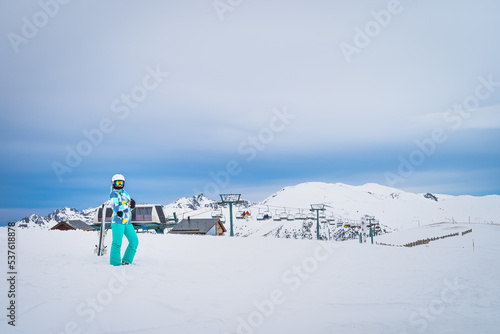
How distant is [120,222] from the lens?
9586 millimetres

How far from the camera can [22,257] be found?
9.34 metres

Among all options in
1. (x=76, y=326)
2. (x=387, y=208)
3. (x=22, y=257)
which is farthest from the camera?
(x=387, y=208)

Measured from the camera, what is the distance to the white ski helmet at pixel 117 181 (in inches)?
389

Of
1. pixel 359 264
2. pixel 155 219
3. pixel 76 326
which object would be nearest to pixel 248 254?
pixel 359 264

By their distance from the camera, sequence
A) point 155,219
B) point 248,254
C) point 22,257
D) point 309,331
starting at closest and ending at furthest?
1. point 309,331
2. point 22,257
3. point 248,254
4. point 155,219

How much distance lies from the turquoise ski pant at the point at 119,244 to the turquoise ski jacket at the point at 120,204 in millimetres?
139

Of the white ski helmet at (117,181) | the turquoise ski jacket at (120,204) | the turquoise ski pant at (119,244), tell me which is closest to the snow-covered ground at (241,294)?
the turquoise ski pant at (119,244)

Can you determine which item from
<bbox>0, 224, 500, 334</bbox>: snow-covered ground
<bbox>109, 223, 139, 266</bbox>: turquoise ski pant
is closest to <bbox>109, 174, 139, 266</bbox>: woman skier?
<bbox>109, 223, 139, 266</bbox>: turquoise ski pant

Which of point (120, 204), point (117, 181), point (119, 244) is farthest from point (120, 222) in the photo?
point (117, 181)

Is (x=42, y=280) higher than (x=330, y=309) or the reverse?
higher

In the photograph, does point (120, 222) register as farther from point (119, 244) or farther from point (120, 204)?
point (119, 244)

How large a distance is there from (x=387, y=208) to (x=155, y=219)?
168 meters

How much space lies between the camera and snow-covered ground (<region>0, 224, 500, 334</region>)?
5.72 metres

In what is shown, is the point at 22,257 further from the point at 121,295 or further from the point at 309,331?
the point at 309,331
